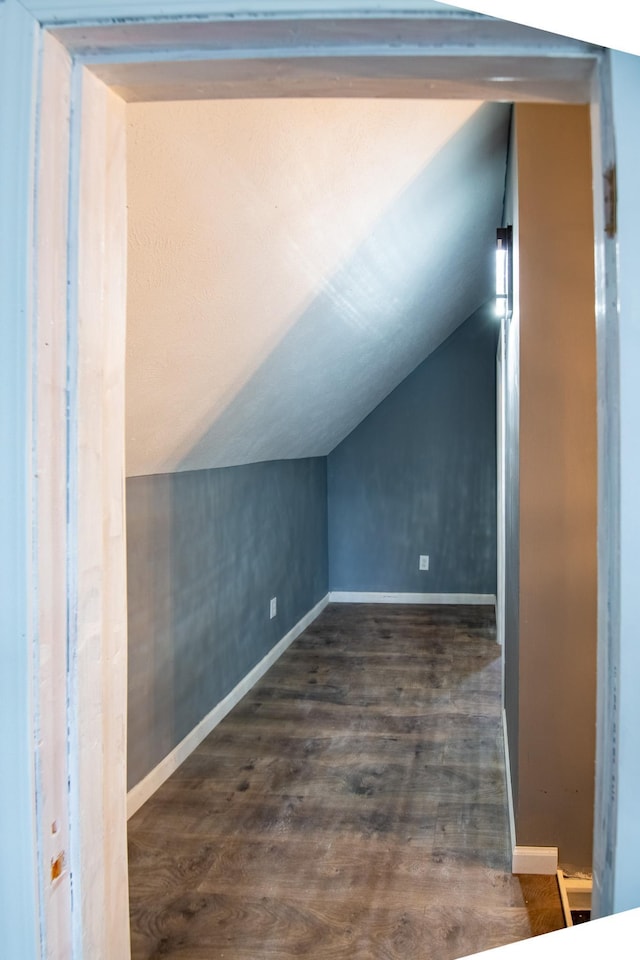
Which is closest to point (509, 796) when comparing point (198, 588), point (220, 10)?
point (198, 588)

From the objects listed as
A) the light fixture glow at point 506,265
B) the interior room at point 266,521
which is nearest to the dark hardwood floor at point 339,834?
the interior room at point 266,521

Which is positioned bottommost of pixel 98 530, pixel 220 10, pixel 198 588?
pixel 198 588

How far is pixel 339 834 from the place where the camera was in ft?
7.86

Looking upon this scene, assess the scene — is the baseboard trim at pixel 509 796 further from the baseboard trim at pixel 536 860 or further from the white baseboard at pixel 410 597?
the white baseboard at pixel 410 597

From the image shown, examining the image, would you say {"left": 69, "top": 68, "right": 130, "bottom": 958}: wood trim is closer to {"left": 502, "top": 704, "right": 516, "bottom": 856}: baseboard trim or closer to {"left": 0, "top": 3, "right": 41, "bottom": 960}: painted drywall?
{"left": 0, "top": 3, "right": 41, "bottom": 960}: painted drywall

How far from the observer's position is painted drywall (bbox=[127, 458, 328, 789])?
2.59 meters

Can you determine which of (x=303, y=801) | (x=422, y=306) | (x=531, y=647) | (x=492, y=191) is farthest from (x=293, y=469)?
(x=531, y=647)

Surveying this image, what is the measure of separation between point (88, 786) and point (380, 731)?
2.59m

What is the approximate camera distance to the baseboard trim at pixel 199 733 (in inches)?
101

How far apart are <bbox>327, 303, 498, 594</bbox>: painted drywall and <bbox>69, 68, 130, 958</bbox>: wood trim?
4996mm

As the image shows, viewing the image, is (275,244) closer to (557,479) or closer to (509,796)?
(557,479)

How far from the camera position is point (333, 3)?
0.72 metres

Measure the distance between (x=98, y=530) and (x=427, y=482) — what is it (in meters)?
5.11

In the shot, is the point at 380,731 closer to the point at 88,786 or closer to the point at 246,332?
the point at 246,332
